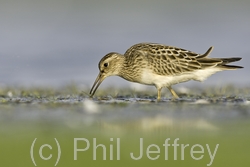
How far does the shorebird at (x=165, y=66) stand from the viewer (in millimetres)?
16641

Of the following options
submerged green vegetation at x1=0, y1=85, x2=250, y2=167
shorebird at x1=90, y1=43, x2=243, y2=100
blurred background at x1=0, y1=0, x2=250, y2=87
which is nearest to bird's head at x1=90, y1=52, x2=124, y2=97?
shorebird at x1=90, y1=43, x2=243, y2=100

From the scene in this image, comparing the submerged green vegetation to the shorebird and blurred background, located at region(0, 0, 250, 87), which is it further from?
blurred background, located at region(0, 0, 250, 87)

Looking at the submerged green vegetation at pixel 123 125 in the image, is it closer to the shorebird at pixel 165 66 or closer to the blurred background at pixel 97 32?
the shorebird at pixel 165 66

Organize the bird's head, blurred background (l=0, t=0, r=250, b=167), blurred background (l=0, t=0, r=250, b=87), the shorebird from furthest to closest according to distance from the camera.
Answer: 1. blurred background (l=0, t=0, r=250, b=87)
2. the bird's head
3. the shorebird
4. blurred background (l=0, t=0, r=250, b=167)

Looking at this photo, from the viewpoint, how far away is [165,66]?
54.7 ft

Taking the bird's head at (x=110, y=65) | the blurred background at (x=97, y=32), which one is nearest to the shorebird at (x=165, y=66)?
the bird's head at (x=110, y=65)

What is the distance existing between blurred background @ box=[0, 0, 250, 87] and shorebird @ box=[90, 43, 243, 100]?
403cm

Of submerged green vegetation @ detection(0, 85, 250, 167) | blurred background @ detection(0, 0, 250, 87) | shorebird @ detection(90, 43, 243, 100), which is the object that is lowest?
submerged green vegetation @ detection(0, 85, 250, 167)

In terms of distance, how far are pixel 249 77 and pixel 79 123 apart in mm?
10768

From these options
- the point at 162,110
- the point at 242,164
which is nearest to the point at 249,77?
the point at 162,110

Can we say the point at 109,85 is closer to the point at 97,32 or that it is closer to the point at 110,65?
the point at 110,65

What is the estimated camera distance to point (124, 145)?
37.6 feet

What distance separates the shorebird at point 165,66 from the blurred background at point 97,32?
4.03 meters

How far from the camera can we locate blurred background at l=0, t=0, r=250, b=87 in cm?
2425
